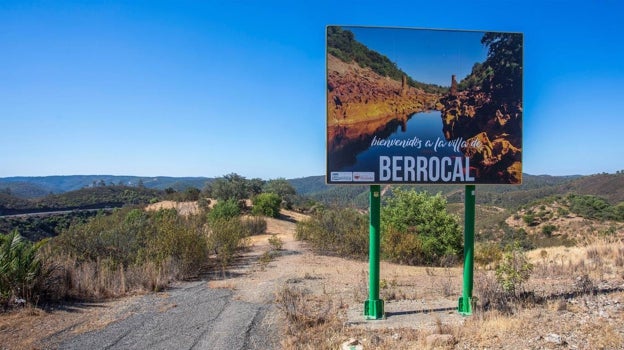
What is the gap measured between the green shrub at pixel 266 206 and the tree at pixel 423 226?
2048 cm

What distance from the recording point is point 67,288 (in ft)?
28.0

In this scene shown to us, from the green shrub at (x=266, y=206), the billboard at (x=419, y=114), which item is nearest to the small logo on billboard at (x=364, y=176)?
the billboard at (x=419, y=114)

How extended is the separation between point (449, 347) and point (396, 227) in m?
10.9

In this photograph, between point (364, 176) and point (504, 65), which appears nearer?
point (364, 176)

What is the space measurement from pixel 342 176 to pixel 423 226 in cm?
1021

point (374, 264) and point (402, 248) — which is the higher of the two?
point (374, 264)

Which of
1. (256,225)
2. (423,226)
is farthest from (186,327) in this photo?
(256,225)

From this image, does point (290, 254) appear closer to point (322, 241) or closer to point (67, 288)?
point (322, 241)

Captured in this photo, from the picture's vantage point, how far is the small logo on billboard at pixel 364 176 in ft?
22.4

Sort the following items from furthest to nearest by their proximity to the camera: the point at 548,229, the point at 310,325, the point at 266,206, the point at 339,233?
the point at 548,229 → the point at 266,206 → the point at 339,233 → the point at 310,325

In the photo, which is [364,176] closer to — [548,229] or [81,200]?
[548,229]

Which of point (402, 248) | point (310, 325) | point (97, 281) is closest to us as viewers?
point (310, 325)

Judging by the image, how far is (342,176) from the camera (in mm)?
6789

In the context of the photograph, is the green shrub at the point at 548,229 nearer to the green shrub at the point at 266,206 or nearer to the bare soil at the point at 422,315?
the green shrub at the point at 266,206
